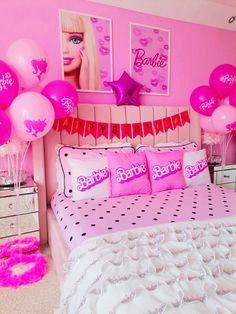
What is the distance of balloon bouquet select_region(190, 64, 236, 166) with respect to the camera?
7.44 feet

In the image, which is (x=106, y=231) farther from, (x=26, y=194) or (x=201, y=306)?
(x=26, y=194)

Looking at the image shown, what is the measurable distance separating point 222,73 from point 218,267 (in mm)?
1954

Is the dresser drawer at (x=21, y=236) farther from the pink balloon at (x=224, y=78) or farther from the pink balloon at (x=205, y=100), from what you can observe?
the pink balloon at (x=224, y=78)

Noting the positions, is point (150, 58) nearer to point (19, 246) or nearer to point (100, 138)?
point (100, 138)

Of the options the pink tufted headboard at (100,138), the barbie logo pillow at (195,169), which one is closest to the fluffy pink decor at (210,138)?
the pink tufted headboard at (100,138)

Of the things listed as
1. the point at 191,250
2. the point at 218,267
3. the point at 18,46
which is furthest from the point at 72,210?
the point at 18,46

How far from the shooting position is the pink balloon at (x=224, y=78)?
2.29 m

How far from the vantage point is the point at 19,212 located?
181 cm

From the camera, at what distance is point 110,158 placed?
1.94 metres

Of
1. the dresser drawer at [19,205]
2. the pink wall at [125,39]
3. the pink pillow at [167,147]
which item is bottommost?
the dresser drawer at [19,205]

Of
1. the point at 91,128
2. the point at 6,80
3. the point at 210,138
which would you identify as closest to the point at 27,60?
the point at 6,80

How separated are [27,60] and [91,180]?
0.92m

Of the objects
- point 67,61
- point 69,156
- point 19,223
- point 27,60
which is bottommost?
point 19,223

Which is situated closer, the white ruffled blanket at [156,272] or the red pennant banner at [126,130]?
the white ruffled blanket at [156,272]
